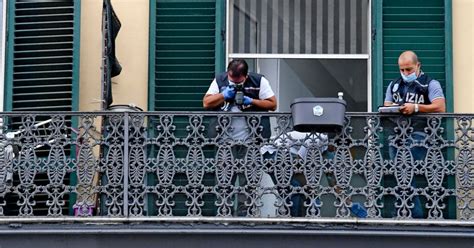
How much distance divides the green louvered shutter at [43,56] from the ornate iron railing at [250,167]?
0.95 meters

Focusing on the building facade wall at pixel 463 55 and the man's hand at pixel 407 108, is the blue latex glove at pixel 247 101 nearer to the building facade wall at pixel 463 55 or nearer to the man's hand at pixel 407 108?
the man's hand at pixel 407 108

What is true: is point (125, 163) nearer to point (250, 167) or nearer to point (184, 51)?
point (250, 167)

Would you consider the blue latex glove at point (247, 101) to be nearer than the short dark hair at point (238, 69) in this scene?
No

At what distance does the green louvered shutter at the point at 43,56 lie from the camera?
1528 cm

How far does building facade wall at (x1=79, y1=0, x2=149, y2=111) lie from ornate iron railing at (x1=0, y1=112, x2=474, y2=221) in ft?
3.49

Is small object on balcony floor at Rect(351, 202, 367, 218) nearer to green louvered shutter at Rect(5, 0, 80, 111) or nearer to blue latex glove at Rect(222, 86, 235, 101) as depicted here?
blue latex glove at Rect(222, 86, 235, 101)

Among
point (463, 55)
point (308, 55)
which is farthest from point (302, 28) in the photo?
point (463, 55)

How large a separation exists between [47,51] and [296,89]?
2371 mm

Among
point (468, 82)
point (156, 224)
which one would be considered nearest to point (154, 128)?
point (156, 224)

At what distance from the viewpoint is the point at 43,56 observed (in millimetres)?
15383

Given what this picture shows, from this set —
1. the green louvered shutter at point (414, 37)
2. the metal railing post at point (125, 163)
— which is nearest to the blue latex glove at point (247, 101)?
the metal railing post at point (125, 163)

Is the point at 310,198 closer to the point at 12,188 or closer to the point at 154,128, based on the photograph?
the point at 154,128

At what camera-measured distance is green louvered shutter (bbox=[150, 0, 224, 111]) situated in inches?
603

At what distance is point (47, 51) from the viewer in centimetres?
1538
